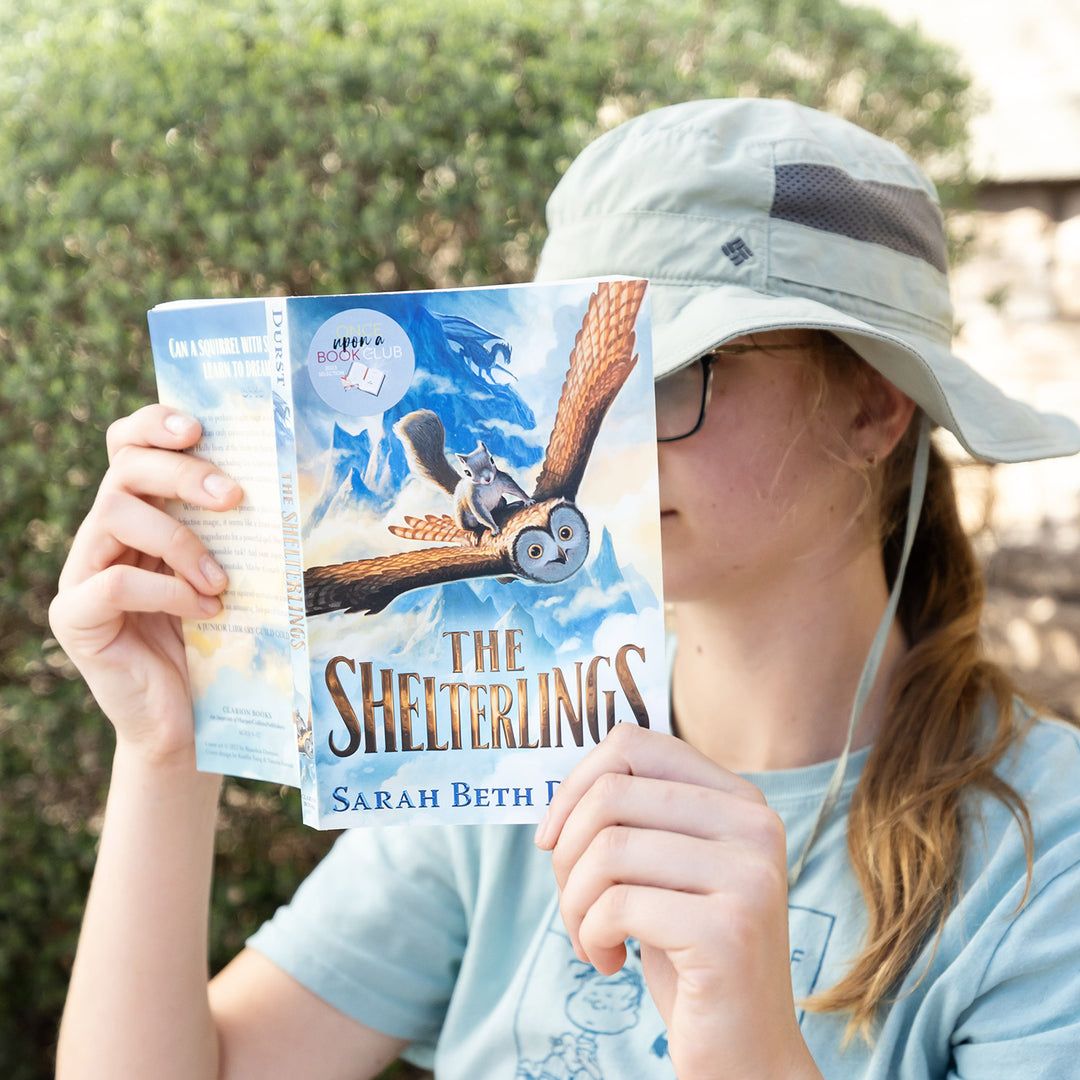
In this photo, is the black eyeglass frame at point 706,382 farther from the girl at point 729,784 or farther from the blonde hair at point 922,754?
the blonde hair at point 922,754

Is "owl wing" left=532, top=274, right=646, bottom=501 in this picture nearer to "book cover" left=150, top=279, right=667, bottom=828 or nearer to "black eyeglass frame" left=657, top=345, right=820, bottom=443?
"book cover" left=150, top=279, right=667, bottom=828

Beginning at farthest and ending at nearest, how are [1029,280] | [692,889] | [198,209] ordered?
[1029,280], [198,209], [692,889]

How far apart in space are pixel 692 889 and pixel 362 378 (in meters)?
0.50

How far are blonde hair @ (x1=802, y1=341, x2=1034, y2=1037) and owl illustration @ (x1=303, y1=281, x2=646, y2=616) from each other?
405 millimetres

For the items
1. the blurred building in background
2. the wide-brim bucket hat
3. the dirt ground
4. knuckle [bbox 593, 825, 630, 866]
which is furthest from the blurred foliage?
the dirt ground

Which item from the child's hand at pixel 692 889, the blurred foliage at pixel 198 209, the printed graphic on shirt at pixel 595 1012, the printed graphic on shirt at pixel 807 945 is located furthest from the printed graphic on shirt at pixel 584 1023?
the blurred foliage at pixel 198 209

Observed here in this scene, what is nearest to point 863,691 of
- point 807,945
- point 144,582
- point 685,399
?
point 807,945

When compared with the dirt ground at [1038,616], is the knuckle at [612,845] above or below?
above

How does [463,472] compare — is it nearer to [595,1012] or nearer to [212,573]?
[212,573]

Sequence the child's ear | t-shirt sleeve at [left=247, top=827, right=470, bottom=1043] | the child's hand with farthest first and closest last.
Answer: t-shirt sleeve at [left=247, top=827, right=470, bottom=1043]
the child's ear
the child's hand

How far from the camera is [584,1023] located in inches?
46.6

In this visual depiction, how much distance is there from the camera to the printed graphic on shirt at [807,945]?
1.09 metres

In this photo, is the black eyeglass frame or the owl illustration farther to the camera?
the black eyeglass frame

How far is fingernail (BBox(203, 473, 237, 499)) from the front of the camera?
3.13 ft
